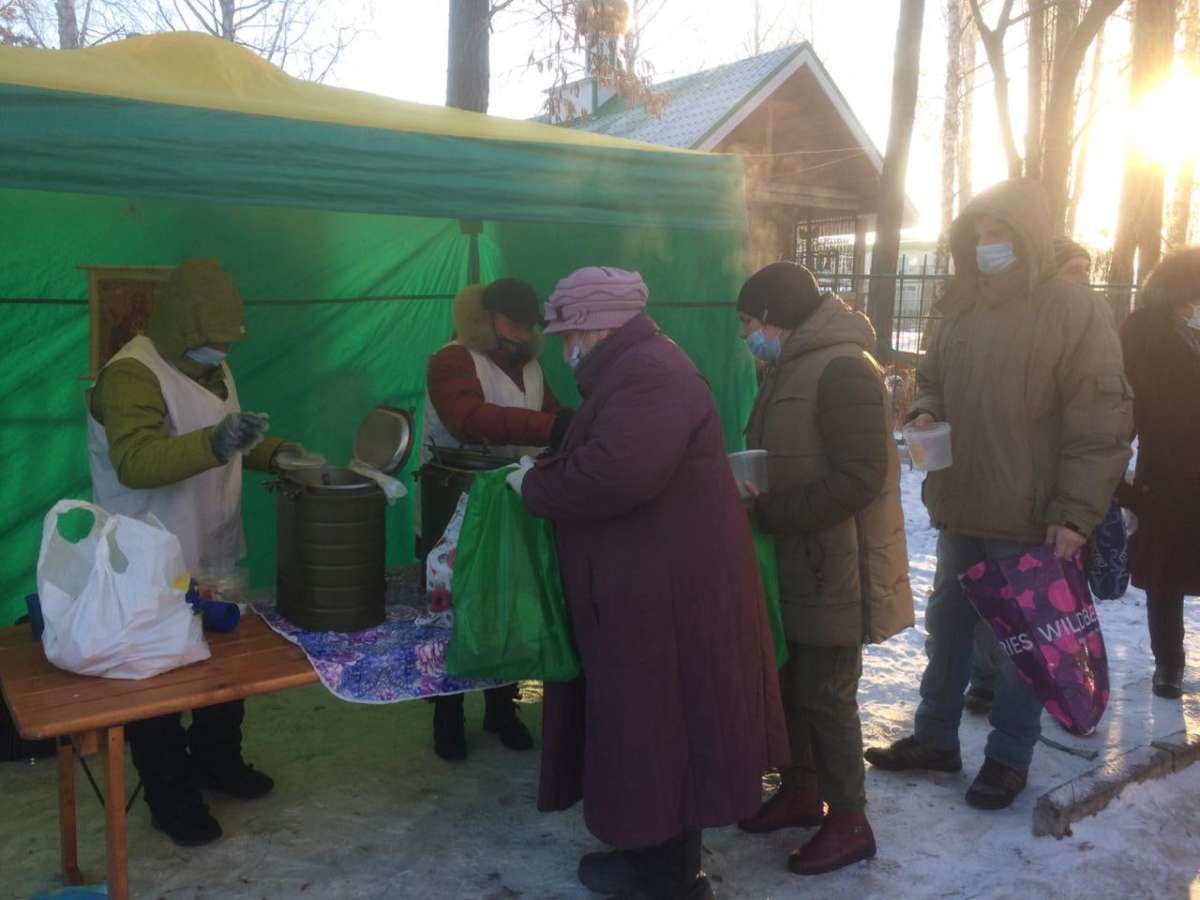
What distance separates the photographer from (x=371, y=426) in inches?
134

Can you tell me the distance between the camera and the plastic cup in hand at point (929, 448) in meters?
3.06

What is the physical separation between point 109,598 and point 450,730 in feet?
4.95

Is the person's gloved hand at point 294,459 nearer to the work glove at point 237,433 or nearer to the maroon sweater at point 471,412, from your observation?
the work glove at point 237,433

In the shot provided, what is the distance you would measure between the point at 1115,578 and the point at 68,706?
338cm

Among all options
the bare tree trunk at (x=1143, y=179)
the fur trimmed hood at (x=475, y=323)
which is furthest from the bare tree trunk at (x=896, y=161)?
the fur trimmed hood at (x=475, y=323)

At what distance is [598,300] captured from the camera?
242 centimetres

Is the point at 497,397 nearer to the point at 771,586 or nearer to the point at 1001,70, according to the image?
the point at 771,586

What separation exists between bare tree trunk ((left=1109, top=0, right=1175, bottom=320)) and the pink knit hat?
24.5 ft

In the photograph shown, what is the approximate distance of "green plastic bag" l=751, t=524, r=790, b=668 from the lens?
9.14 feet

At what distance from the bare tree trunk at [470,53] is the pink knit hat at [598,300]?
6.66 m

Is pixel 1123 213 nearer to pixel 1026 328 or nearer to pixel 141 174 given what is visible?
pixel 1026 328

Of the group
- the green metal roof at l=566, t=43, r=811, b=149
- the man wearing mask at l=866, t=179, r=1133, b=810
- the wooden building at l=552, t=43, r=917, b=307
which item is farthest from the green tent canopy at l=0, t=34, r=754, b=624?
the wooden building at l=552, t=43, r=917, b=307

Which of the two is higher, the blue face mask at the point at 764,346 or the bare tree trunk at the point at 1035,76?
the bare tree trunk at the point at 1035,76

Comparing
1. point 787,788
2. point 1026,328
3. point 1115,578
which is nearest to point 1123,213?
point 1115,578
